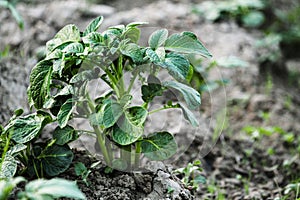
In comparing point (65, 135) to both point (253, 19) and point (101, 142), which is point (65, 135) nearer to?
point (101, 142)

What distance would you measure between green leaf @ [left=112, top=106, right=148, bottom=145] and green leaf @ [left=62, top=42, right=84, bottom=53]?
0.26 m

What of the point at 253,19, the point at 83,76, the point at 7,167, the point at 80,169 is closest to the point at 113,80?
the point at 83,76

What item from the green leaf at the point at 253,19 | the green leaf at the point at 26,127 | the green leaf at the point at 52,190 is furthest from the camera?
the green leaf at the point at 253,19

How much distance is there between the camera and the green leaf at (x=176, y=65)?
1.52 meters

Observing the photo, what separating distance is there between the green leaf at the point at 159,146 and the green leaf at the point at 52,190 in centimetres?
49

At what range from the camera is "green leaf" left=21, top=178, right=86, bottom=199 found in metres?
1.17

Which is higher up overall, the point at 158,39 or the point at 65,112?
Answer: the point at 158,39

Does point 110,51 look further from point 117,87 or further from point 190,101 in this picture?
point 190,101

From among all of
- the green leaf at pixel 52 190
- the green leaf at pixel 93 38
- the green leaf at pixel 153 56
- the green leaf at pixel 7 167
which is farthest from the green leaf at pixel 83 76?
the green leaf at pixel 52 190

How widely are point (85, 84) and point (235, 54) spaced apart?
1.70m

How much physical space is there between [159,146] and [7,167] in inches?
20.3

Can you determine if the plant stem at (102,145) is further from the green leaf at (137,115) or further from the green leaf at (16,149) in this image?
the green leaf at (16,149)

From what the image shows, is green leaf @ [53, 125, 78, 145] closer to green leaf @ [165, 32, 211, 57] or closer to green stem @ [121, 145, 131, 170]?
green stem @ [121, 145, 131, 170]

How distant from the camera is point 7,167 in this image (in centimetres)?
153
